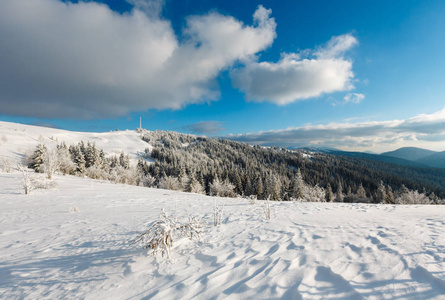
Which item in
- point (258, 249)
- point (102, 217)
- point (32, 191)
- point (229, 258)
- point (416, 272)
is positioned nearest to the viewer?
point (416, 272)

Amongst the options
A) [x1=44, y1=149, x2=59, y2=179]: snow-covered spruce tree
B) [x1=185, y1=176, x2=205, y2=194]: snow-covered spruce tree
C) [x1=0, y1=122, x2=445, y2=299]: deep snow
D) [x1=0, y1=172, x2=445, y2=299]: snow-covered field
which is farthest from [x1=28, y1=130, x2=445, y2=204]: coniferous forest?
[x1=0, y1=122, x2=445, y2=299]: deep snow

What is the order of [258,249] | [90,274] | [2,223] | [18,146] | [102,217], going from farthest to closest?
[18,146] → [102,217] → [2,223] → [258,249] → [90,274]

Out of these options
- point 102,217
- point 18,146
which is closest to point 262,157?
point 18,146

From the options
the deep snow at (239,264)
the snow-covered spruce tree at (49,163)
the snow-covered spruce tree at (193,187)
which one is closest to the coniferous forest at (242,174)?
the snow-covered spruce tree at (193,187)

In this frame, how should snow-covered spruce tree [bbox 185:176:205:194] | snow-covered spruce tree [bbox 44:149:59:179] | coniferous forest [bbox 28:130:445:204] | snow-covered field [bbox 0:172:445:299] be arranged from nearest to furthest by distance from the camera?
snow-covered field [bbox 0:172:445:299]
snow-covered spruce tree [bbox 44:149:59:179]
coniferous forest [bbox 28:130:445:204]
snow-covered spruce tree [bbox 185:176:205:194]

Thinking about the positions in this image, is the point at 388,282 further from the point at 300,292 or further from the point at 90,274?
the point at 90,274

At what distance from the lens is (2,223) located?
6.45 m

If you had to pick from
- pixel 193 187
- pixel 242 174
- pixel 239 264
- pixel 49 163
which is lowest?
pixel 193 187

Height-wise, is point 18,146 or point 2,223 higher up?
point 18,146

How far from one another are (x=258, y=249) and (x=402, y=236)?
338cm

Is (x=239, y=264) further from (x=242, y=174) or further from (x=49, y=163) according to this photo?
(x=242, y=174)

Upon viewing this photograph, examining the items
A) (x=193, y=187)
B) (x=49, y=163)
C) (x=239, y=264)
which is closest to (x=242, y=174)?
(x=193, y=187)

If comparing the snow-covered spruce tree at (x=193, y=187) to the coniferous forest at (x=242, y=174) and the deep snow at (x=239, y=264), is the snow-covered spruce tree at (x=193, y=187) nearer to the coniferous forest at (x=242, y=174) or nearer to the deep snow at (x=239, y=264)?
the coniferous forest at (x=242, y=174)

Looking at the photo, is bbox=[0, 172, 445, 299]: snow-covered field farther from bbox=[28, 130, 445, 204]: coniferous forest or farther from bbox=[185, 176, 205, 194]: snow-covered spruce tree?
bbox=[185, 176, 205, 194]: snow-covered spruce tree
